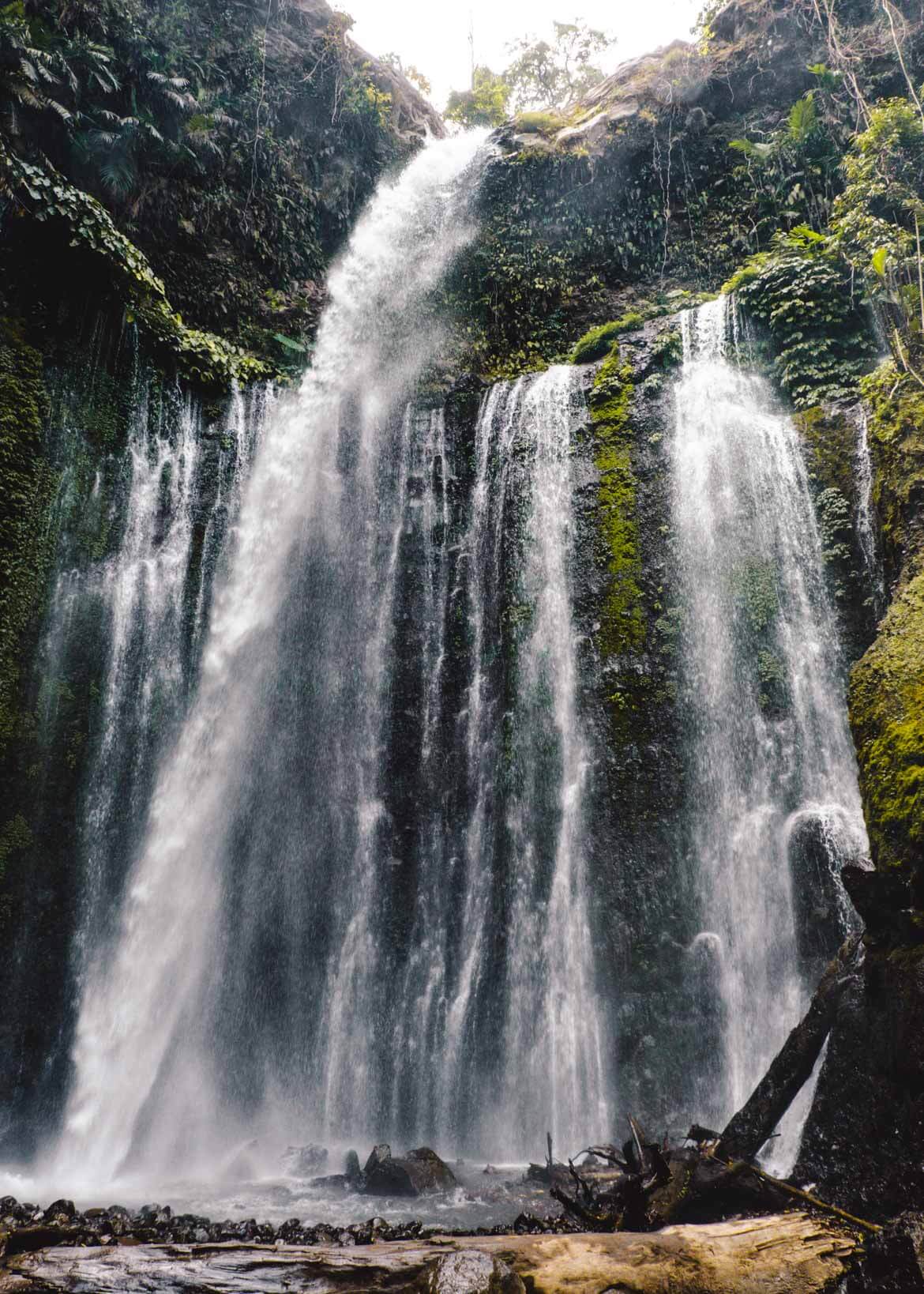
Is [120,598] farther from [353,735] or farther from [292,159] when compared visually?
[292,159]

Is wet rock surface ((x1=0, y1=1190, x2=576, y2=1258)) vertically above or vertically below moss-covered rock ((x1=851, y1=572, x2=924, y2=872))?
below

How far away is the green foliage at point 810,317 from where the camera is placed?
11.0 meters

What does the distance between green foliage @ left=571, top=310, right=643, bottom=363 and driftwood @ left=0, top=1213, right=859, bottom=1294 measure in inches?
488

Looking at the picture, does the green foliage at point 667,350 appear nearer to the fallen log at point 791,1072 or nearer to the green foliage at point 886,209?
the green foliage at point 886,209

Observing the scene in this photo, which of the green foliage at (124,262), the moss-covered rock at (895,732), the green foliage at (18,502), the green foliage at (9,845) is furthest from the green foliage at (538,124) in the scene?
the green foliage at (9,845)

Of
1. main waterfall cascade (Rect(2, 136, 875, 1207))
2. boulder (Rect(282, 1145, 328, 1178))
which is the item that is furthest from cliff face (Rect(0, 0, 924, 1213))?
boulder (Rect(282, 1145, 328, 1178))

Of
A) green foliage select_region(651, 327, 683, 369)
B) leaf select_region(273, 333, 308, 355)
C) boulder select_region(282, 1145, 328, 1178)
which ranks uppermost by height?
leaf select_region(273, 333, 308, 355)

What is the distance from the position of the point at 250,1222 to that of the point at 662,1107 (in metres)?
4.47

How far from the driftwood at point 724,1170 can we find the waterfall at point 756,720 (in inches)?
103

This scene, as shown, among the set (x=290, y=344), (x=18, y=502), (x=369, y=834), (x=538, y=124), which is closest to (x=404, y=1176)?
(x=369, y=834)

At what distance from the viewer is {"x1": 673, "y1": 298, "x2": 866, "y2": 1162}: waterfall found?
25.5 feet

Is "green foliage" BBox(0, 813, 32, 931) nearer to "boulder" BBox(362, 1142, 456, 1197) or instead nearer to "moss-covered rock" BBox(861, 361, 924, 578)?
"boulder" BBox(362, 1142, 456, 1197)

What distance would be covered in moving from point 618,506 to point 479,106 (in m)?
17.1

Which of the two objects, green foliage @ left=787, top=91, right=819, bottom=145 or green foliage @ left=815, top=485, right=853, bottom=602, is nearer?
green foliage @ left=815, top=485, right=853, bottom=602
